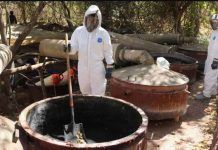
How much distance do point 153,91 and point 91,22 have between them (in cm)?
164

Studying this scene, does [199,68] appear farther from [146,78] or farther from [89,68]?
[89,68]

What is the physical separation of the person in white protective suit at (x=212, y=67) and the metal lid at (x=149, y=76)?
1.69 m

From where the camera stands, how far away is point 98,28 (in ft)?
20.7

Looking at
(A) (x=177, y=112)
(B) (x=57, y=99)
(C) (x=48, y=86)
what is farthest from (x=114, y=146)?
(C) (x=48, y=86)

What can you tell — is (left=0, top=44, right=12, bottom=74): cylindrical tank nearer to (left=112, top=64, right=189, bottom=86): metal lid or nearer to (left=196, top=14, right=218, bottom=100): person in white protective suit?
(left=112, top=64, right=189, bottom=86): metal lid

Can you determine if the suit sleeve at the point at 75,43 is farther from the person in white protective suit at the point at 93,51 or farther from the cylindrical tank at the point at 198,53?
the cylindrical tank at the point at 198,53

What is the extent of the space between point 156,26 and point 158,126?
9271 mm

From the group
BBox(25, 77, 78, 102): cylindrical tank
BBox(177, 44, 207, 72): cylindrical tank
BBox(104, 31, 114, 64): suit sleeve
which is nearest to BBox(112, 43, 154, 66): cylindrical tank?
BBox(25, 77, 78, 102): cylindrical tank

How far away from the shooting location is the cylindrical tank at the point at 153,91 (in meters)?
6.44

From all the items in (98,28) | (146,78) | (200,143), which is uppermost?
(98,28)

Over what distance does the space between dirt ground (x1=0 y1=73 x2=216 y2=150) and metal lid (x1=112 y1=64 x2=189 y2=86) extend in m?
0.89

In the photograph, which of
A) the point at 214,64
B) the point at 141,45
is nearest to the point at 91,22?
the point at 214,64

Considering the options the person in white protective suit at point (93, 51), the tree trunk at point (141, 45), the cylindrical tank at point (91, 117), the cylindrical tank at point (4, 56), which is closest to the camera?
the cylindrical tank at point (91, 117)

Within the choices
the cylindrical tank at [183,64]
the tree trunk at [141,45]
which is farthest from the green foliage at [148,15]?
the cylindrical tank at [183,64]
